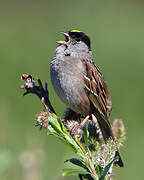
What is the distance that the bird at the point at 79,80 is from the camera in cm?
242

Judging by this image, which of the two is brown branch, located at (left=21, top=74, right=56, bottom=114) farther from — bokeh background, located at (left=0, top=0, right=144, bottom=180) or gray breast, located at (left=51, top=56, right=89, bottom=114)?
gray breast, located at (left=51, top=56, right=89, bottom=114)

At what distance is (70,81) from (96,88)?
0.19 meters

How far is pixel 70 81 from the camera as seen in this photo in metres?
2.52

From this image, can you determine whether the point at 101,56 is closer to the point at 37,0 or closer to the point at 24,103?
the point at 24,103

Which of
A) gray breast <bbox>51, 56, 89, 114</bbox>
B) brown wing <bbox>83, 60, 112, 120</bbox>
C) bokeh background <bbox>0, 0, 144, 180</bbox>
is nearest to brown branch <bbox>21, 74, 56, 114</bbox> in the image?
bokeh background <bbox>0, 0, 144, 180</bbox>

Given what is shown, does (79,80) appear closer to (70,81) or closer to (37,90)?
(70,81)

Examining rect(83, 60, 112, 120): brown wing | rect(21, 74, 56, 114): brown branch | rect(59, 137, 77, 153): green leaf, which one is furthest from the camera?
Answer: rect(83, 60, 112, 120): brown wing

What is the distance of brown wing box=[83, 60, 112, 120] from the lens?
8.39 feet

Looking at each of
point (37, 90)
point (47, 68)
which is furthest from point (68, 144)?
point (47, 68)

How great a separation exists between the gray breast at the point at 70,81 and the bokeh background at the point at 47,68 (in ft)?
1.08

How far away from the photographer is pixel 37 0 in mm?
14656

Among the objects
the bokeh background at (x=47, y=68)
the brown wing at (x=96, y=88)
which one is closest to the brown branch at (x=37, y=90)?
the bokeh background at (x=47, y=68)
